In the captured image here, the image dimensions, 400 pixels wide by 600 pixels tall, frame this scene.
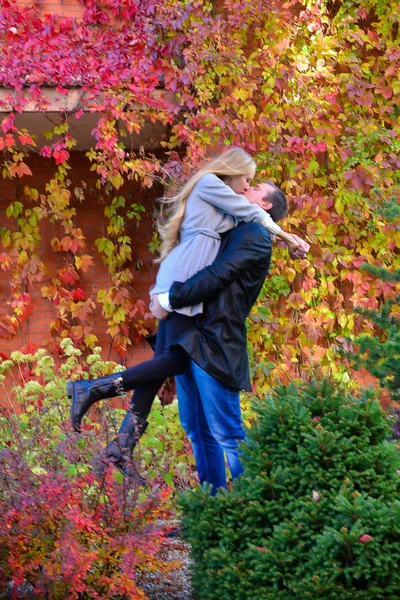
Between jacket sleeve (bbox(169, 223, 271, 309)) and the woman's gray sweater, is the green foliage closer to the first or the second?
jacket sleeve (bbox(169, 223, 271, 309))

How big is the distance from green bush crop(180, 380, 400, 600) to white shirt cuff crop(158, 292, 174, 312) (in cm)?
103

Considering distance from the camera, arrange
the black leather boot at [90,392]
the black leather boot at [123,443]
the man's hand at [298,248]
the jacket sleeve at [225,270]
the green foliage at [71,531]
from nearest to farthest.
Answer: the green foliage at [71,531]
the black leather boot at [123,443]
the jacket sleeve at [225,270]
the black leather boot at [90,392]
the man's hand at [298,248]

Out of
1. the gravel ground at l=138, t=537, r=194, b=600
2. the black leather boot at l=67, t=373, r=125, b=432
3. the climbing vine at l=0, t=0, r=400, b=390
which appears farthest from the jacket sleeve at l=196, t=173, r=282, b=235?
the climbing vine at l=0, t=0, r=400, b=390

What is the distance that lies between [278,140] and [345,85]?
2.54 ft

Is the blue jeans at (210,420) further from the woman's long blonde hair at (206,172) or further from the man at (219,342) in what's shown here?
the woman's long blonde hair at (206,172)

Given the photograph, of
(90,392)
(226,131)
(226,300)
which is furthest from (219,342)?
(226,131)

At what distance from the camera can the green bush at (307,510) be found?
232cm

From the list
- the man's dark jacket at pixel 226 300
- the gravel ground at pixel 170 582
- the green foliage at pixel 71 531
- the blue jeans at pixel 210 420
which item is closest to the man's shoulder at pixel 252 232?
the man's dark jacket at pixel 226 300

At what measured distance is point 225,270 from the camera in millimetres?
3684

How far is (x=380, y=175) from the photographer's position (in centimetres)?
709

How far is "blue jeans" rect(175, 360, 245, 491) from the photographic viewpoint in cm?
369

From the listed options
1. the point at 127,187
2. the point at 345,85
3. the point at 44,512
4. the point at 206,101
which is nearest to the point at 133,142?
the point at 127,187

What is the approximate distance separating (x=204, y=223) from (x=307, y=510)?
5.63ft

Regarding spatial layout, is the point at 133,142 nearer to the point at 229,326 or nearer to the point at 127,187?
the point at 127,187
